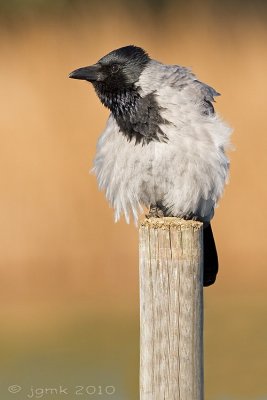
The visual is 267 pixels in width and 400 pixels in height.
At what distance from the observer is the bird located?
270 inches

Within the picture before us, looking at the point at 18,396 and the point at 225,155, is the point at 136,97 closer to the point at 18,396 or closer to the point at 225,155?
the point at 225,155

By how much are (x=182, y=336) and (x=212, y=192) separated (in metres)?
1.70

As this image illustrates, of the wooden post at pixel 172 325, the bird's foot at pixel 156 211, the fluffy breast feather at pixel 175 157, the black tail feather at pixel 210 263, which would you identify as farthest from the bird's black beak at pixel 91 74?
the wooden post at pixel 172 325

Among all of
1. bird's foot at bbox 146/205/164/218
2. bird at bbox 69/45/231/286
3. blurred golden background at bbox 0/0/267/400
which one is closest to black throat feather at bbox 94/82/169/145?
bird at bbox 69/45/231/286

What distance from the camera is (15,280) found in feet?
41.4

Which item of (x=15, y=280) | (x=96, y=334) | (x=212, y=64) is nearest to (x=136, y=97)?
(x=96, y=334)

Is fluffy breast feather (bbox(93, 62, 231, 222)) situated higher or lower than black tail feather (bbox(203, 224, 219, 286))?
higher

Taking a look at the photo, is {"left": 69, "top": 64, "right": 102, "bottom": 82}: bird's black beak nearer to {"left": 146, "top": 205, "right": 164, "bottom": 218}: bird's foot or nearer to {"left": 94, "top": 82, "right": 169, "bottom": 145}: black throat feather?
{"left": 94, "top": 82, "right": 169, "bottom": 145}: black throat feather

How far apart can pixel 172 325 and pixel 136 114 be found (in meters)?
1.85

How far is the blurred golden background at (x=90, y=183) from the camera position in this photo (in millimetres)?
11562

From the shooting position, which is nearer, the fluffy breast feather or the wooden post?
the wooden post

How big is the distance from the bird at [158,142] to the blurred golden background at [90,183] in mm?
3776

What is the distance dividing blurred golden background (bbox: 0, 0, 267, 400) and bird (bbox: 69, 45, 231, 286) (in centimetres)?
378

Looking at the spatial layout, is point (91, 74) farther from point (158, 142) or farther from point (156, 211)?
point (156, 211)
